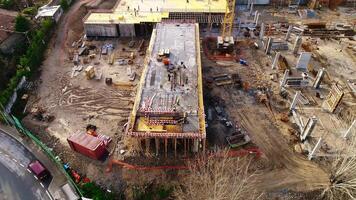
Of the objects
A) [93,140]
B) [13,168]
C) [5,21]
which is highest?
[5,21]

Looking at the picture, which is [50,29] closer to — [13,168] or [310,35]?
[13,168]

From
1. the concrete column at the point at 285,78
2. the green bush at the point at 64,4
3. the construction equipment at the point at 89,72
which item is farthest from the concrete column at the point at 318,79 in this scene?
the green bush at the point at 64,4

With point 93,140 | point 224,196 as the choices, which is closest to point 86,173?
point 93,140

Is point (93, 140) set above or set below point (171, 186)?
above

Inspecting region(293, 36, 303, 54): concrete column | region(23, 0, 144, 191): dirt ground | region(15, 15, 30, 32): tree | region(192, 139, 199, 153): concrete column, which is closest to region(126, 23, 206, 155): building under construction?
region(192, 139, 199, 153): concrete column

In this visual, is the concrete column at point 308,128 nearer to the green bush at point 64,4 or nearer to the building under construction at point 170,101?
the building under construction at point 170,101

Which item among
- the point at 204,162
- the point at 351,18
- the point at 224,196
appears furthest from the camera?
the point at 351,18

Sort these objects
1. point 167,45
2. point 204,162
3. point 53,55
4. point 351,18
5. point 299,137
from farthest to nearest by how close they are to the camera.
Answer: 1. point 351,18
2. point 53,55
3. point 167,45
4. point 299,137
5. point 204,162
